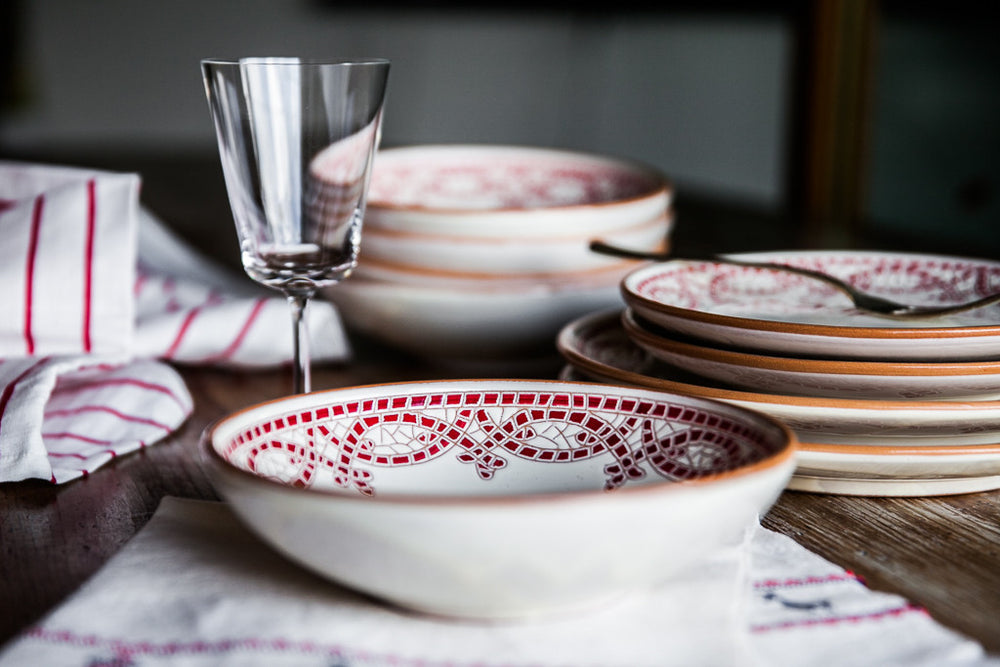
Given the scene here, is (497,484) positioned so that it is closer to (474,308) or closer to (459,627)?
(459,627)

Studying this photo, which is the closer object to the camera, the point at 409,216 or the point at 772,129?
the point at 409,216

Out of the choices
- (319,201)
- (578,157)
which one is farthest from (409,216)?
(578,157)

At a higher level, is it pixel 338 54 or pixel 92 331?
pixel 338 54

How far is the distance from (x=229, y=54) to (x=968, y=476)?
381 centimetres

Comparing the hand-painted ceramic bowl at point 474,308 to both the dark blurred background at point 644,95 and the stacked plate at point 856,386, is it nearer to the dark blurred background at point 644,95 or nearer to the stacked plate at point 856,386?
the stacked plate at point 856,386

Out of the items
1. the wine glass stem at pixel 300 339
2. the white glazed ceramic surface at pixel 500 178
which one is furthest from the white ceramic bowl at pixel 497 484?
the white glazed ceramic surface at pixel 500 178

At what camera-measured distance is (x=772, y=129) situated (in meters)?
2.55

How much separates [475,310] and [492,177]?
28cm

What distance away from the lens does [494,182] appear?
2.97 feet

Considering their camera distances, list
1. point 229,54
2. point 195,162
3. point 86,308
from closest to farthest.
→ point 86,308 → point 195,162 → point 229,54

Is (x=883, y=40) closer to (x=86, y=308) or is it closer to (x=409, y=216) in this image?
(x=409, y=216)

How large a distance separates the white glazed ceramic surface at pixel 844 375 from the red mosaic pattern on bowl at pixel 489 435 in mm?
84

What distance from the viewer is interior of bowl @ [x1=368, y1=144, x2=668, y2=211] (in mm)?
872

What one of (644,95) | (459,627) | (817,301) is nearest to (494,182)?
(817,301)
